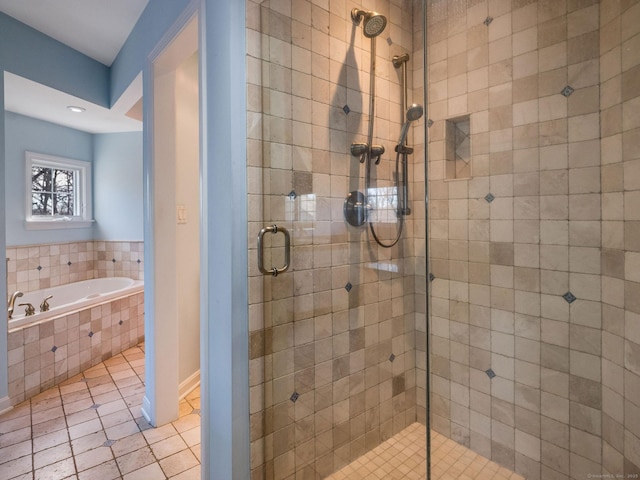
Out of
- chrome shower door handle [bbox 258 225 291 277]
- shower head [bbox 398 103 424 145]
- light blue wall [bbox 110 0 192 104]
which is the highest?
light blue wall [bbox 110 0 192 104]

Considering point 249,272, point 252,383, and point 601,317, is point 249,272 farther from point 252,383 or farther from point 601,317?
point 601,317

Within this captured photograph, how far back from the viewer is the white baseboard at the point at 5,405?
6.97 ft

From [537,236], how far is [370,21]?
1211 mm

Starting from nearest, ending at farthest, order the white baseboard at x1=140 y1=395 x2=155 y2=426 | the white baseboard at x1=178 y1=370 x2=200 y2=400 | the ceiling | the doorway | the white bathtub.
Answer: the doorway, the white baseboard at x1=140 y1=395 x2=155 y2=426, the ceiling, the white baseboard at x1=178 y1=370 x2=200 y2=400, the white bathtub

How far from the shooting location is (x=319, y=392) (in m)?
1.44

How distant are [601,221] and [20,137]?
464cm

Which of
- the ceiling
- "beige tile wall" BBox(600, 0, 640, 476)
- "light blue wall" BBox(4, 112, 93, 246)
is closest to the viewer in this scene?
"beige tile wall" BBox(600, 0, 640, 476)

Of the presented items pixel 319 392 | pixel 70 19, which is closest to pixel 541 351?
pixel 319 392

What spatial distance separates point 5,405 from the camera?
7.02 ft

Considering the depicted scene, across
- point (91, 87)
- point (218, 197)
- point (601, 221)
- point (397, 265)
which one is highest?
point (91, 87)

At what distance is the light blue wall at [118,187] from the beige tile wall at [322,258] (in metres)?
3.16

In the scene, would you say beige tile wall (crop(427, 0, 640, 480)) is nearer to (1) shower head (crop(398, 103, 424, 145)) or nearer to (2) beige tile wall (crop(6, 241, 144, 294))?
(1) shower head (crop(398, 103, 424, 145))

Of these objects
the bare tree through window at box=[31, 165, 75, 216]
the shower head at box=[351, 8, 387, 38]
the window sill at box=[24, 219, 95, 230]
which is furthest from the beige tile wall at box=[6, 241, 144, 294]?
the shower head at box=[351, 8, 387, 38]

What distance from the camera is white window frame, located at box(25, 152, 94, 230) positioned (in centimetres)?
334
